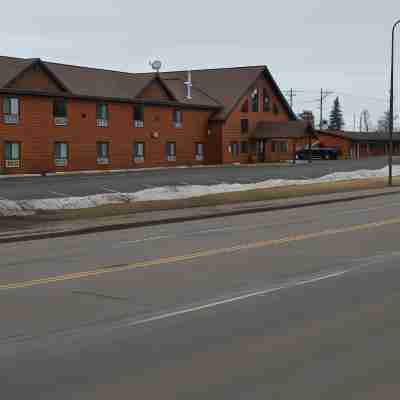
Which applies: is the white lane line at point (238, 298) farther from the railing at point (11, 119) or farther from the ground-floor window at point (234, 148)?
the ground-floor window at point (234, 148)

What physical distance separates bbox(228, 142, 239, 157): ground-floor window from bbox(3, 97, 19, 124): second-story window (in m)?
24.1

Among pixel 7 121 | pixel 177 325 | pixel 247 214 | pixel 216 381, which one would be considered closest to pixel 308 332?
pixel 177 325

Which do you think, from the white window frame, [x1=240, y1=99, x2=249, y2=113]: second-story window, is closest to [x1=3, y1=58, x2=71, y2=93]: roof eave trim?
the white window frame

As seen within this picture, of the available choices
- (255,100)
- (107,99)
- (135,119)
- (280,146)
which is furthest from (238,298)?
(280,146)

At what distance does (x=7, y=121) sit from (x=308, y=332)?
149 feet

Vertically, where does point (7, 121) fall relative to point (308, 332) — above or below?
above

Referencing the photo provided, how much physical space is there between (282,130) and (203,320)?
6654cm

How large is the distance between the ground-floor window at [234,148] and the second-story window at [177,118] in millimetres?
6259

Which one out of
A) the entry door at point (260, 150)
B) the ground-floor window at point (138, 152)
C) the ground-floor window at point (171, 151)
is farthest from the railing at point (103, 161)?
the entry door at point (260, 150)

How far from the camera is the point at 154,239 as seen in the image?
1878cm

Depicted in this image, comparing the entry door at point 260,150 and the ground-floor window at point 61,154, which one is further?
the entry door at point 260,150

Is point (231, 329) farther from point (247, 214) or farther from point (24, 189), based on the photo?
point (24, 189)

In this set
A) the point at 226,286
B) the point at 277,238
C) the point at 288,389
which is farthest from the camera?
the point at 277,238

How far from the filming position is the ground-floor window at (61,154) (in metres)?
55.0
